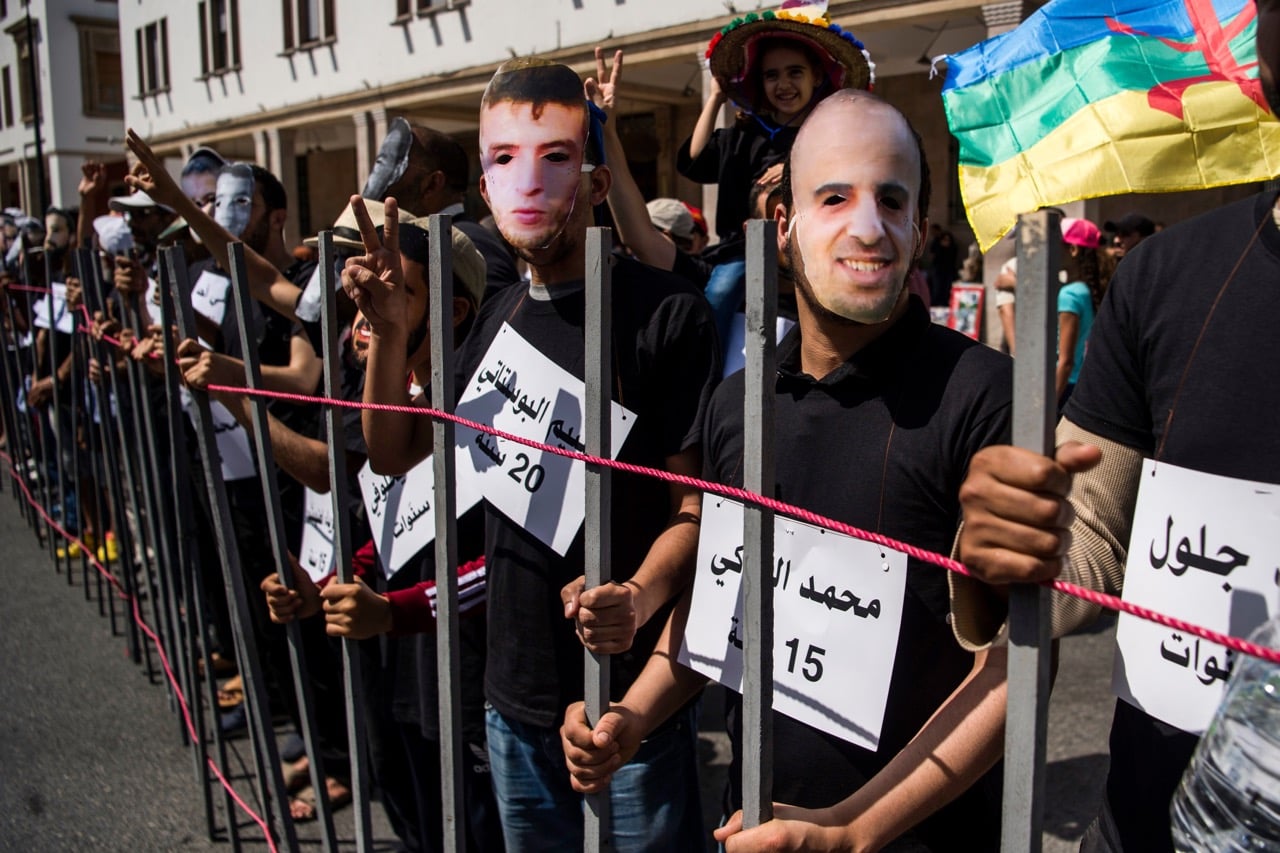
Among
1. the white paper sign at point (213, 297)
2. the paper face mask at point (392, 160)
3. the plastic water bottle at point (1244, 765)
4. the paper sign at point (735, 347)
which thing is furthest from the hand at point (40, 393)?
the plastic water bottle at point (1244, 765)

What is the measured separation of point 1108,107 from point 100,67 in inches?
1433

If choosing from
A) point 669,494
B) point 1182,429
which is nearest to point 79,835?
point 669,494

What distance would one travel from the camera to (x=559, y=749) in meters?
2.00

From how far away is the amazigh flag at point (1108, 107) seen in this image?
275 centimetres

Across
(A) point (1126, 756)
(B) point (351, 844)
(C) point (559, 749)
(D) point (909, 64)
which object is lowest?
(B) point (351, 844)

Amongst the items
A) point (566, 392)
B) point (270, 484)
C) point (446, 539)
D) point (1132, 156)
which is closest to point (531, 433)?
point (566, 392)

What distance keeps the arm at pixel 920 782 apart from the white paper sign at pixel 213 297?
2937 millimetres

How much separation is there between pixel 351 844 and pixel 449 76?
15.5 meters

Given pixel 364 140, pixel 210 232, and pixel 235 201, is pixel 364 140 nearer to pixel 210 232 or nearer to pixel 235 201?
pixel 235 201

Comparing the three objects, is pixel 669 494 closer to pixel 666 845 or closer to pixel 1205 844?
pixel 666 845

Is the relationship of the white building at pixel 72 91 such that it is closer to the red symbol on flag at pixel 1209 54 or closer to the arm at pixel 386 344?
the arm at pixel 386 344

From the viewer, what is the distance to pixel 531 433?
181 centimetres

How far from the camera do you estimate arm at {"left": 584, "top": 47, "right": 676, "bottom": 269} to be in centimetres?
263

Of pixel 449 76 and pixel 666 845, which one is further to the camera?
pixel 449 76
